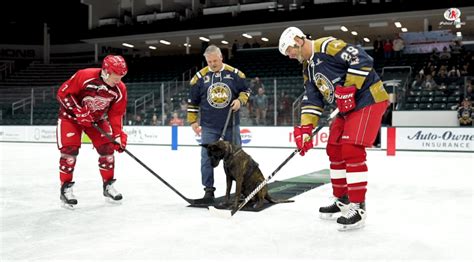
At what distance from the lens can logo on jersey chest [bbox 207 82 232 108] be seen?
15.7 feet

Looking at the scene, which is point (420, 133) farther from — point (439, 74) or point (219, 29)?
point (219, 29)

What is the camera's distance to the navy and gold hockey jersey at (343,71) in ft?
11.7

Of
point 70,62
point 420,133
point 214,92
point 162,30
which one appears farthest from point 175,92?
point 70,62

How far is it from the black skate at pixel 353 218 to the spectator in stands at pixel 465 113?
916 cm

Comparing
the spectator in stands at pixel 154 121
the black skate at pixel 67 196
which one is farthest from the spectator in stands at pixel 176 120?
the black skate at pixel 67 196

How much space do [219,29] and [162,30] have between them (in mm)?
2678

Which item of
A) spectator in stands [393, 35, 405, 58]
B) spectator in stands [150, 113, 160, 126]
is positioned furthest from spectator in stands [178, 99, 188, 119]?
spectator in stands [393, 35, 405, 58]

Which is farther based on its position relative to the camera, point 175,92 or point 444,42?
point 444,42

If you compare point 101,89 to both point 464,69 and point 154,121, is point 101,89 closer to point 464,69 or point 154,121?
point 154,121

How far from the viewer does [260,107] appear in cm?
1338

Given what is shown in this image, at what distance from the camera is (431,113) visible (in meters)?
12.9

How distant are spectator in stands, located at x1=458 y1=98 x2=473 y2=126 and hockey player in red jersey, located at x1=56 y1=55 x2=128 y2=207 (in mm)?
9340

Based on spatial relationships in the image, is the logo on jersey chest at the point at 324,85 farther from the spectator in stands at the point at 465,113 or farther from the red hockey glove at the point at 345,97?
the spectator in stands at the point at 465,113

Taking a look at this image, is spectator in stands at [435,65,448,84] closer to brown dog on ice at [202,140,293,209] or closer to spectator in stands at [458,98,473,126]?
spectator in stands at [458,98,473,126]
